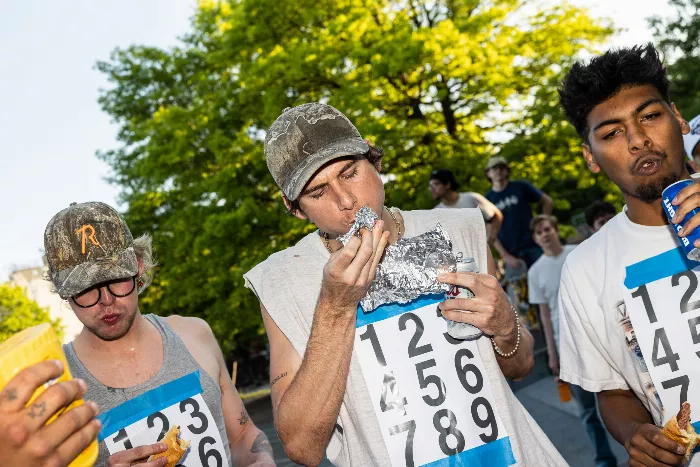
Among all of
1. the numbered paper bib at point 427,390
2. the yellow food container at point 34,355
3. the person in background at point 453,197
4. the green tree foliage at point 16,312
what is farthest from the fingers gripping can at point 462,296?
the green tree foliage at point 16,312

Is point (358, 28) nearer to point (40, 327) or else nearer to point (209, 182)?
point (209, 182)

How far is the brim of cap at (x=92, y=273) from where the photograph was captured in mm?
3295

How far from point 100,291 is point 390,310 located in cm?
159

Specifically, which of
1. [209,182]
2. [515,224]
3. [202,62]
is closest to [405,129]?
[209,182]

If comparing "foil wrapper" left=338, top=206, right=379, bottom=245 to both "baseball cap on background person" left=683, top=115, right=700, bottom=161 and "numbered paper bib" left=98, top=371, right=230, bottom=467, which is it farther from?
"baseball cap on background person" left=683, top=115, right=700, bottom=161

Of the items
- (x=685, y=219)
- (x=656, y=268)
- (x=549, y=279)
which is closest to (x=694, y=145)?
(x=656, y=268)

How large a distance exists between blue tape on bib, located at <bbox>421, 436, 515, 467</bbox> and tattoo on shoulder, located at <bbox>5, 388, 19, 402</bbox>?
5.13 ft

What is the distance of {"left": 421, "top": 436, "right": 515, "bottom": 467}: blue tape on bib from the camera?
8.29 feet

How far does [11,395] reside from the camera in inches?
56.1

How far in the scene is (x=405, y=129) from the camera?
1580 centimetres

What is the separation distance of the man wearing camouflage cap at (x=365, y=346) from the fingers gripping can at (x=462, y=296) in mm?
30

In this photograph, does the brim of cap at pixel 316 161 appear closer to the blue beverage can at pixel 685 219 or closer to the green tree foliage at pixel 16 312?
the blue beverage can at pixel 685 219

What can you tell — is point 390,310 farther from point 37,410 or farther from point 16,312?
point 16,312

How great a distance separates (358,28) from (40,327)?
1522 centimetres
